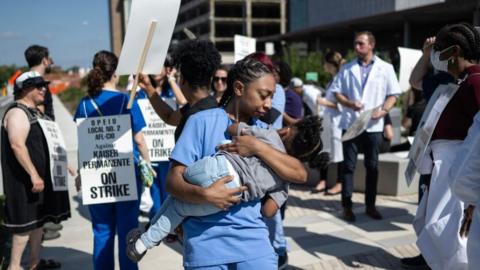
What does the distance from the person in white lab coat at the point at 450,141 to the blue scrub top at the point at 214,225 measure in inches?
67.7

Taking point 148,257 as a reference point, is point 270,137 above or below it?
above

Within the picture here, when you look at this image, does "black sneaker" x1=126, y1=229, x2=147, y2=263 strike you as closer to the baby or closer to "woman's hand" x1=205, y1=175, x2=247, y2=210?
the baby

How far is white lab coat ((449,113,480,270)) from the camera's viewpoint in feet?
7.84

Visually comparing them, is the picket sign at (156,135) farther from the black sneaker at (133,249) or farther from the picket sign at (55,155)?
the black sneaker at (133,249)

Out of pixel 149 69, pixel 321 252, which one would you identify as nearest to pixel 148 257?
pixel 321 252

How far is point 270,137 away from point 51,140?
255 centimetres

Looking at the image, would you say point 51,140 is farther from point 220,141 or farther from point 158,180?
point 220,141

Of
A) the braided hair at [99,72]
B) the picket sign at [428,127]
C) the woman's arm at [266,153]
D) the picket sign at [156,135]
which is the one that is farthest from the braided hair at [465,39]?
the picket sign at [156,135]

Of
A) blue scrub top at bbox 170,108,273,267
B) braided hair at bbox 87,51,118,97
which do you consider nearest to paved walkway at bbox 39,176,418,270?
braided hair at bbox 87,51,118,97

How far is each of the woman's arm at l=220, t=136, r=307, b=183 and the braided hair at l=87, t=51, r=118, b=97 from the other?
68.3 inches

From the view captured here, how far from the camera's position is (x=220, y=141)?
6.75ft

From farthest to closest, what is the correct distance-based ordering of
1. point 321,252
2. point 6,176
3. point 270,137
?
point 321,252, point 6,176, point 270,137

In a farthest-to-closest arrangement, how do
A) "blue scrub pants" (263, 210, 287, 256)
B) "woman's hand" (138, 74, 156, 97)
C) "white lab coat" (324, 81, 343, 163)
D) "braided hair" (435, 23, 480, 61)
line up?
"white lab coat" (324, 81, 343, 163), "blue scrub pants" (263, 210, 287, 256), "braided hair" (435, 23, 480, 61), "woman's hand" (138, 74, 156, 97)

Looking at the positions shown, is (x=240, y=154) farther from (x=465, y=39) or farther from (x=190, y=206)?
(x=465, y=39)
